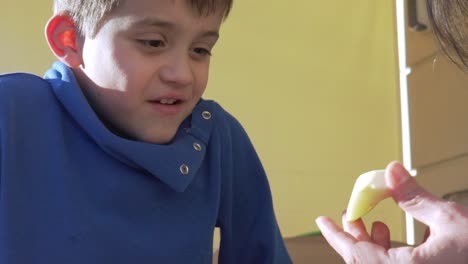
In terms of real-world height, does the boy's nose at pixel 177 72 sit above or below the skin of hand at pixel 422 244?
above

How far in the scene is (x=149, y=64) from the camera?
0.64 meters

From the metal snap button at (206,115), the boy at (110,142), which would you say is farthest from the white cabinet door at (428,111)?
the boy at (110,142)

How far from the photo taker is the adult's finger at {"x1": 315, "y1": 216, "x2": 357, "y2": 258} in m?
0.52

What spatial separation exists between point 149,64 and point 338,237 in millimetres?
248

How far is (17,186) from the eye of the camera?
2.02 ft

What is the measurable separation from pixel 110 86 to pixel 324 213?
126 centimetres

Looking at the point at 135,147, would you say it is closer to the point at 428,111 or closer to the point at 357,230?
the point at 357,230

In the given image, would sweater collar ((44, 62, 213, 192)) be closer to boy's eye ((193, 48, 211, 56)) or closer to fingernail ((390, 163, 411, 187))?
boy's eye ((193, 48, 211, 56))

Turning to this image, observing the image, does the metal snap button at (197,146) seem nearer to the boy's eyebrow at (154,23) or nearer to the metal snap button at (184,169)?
the metal snap button at (184,169)

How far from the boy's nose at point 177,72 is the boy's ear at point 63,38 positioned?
0.12 meters

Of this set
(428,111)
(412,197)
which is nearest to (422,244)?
(412,197)

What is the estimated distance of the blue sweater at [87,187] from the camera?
607 millimetres

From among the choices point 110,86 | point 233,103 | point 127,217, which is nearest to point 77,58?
point 110,86

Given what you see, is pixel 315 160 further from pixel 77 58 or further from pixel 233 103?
pixel 77 58
